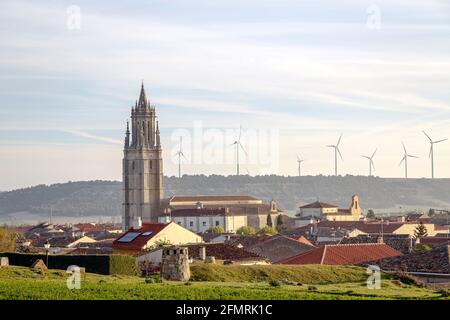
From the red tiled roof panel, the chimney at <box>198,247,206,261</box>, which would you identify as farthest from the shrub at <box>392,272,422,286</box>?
the chimney at <box>198,247,206,261</box>

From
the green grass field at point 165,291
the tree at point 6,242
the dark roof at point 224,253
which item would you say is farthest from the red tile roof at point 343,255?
the tree at point 6,242

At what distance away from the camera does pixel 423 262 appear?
61812 millimetres

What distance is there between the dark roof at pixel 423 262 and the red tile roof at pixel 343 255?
6.20 m

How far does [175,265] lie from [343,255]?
23.0 m

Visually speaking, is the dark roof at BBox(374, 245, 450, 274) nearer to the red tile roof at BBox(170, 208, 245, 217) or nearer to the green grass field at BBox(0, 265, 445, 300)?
the green grass field at BBox(0, 265, 445, 300)

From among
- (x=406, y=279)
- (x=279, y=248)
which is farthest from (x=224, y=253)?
(x=406, y=279)

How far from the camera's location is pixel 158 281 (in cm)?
4819

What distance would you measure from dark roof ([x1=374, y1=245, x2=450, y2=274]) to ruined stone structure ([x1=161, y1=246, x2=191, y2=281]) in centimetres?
1356

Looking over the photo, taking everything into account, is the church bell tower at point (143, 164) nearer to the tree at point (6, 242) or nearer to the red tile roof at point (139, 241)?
the tree at point (6, 242)

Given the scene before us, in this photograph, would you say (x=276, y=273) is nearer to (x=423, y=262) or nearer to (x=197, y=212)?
(x=423, y=262)

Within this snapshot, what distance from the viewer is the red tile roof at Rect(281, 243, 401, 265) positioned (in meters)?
71.8

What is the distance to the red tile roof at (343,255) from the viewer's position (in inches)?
2827
